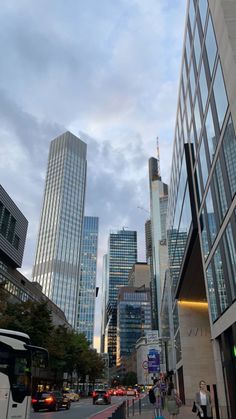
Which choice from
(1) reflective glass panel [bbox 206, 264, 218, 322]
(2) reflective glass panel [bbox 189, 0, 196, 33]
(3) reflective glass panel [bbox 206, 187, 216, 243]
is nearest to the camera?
(3) reflective glass panel [bbox 206, 187, 216, 243]

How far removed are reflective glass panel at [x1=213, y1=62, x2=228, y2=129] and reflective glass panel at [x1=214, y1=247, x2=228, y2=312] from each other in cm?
Answer: 712

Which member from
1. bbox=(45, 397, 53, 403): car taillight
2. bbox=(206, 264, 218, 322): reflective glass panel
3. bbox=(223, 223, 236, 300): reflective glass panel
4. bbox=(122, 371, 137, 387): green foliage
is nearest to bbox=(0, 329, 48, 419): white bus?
bbox=(223, 223, 236, 300): reflective glass panel

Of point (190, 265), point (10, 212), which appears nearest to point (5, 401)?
point (190, 265)

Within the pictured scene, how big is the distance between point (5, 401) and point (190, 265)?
76.2ft

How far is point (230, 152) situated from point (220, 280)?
23.4 ft

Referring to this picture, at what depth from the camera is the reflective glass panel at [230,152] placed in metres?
17.3

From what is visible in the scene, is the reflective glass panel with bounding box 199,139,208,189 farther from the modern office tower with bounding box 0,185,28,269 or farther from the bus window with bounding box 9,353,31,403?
the modern office tower with bounding box 0,185,28,269

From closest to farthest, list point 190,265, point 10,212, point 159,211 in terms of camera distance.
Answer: point 190,265 → point 10,212 → point 159,211

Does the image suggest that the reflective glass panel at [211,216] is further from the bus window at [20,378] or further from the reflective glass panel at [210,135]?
the bus window at [20,378]

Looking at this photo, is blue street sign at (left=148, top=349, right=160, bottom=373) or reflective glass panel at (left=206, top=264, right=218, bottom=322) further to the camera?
reflective glass panel at (left=206, top=264, right=218, bottom=322)

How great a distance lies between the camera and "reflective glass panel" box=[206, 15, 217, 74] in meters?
20.3

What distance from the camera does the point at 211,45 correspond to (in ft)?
68.7

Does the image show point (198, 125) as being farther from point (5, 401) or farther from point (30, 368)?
point (5, 401)

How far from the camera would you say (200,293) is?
40094 millimetres
